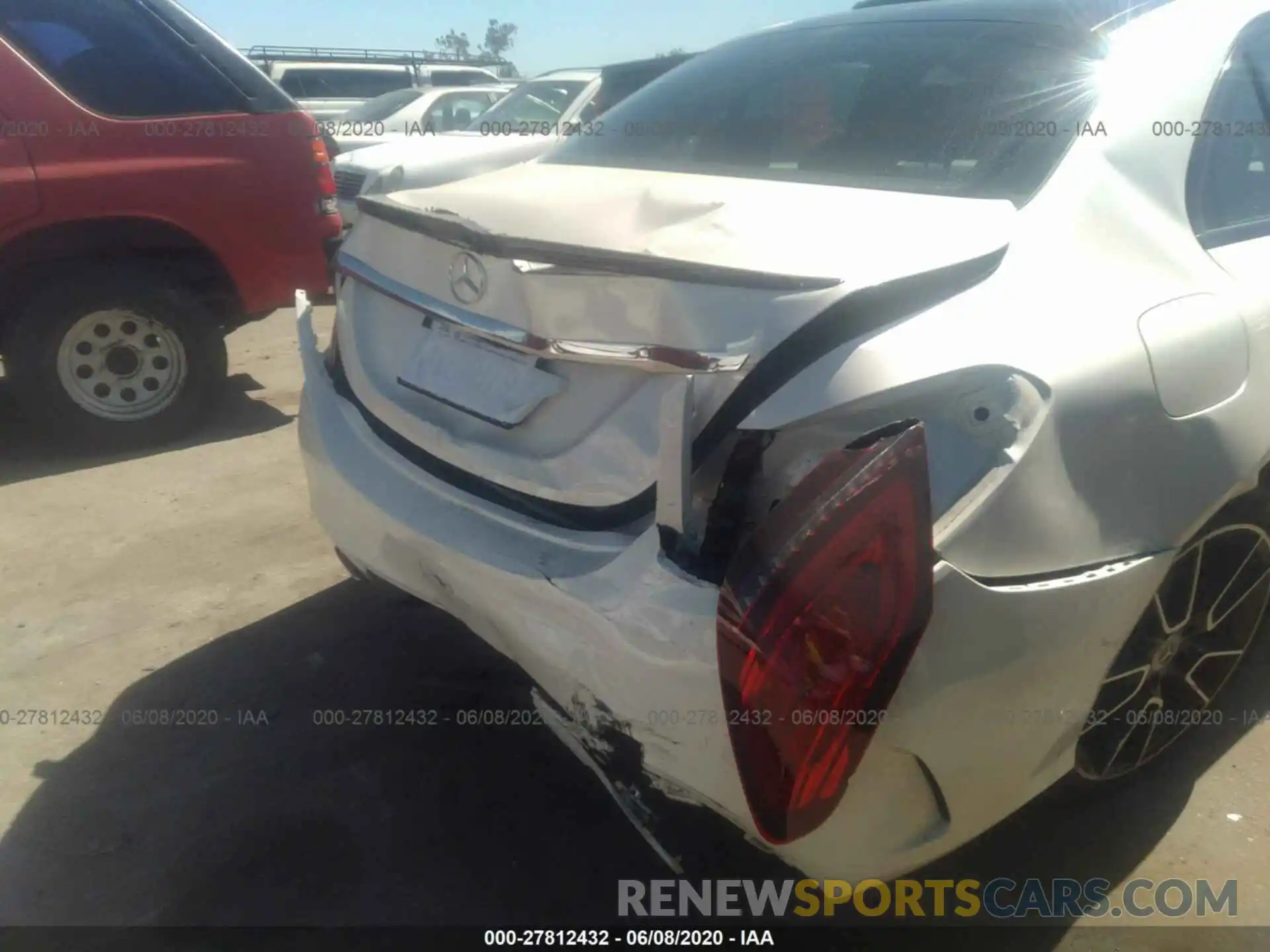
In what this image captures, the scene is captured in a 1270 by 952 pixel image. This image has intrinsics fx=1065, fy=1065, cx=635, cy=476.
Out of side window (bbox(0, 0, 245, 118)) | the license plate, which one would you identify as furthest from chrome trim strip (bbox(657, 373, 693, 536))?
side window (bbox(0, 0, 245, 118))

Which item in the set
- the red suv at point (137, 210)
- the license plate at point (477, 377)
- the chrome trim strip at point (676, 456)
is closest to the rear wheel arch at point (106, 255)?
the red suv at point (137, 210)

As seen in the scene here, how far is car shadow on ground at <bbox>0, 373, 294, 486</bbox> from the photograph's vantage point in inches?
182

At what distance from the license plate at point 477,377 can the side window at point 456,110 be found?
35.2 ft

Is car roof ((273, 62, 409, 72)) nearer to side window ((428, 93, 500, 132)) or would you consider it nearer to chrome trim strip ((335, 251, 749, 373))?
side window ((428, 93, 500, 132))

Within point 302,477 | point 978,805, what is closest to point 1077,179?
point 978,805

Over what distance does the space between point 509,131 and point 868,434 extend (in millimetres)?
7865

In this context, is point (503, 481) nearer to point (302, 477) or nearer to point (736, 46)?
point (736, 46)

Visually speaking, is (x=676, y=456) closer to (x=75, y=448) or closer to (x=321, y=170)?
(x=321, y=170)

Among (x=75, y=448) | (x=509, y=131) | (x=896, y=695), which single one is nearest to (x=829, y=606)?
(x=896, y=695)

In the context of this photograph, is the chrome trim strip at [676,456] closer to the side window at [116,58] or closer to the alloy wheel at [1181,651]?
the alloy wheel at [1181,651]

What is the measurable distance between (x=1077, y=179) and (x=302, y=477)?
3284 millimetres

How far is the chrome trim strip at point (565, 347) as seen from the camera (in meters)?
1.69

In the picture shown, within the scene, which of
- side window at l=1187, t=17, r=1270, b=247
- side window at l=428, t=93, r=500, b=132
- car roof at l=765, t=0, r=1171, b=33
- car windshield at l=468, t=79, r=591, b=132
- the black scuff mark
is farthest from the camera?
side window at l=428, t=93, r=500, b=132

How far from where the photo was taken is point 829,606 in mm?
1519
